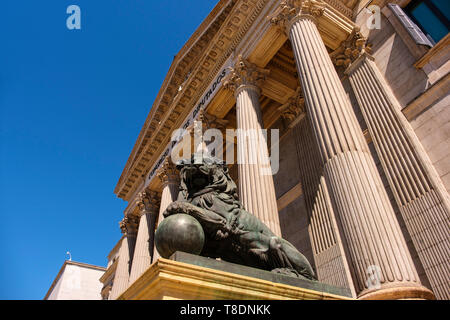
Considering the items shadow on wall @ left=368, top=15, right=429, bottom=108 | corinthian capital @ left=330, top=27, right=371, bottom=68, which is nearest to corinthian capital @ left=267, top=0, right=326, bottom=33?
corinthian capital @ left=330, top=27, right=371, bottom=68

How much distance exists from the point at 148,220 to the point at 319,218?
13507mm

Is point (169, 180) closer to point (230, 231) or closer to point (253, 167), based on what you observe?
point (253, 167)

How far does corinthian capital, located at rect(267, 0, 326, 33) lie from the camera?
34.3ft

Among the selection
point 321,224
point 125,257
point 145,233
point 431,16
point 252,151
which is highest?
point 431,16

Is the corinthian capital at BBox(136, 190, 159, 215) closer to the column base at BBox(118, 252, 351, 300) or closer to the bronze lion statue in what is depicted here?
the bronze lion statue

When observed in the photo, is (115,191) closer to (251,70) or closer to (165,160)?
(165,160)

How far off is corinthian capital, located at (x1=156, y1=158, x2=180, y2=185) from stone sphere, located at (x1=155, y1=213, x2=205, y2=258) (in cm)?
1529

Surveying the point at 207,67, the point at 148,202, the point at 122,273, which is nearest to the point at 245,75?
the point at 207,67

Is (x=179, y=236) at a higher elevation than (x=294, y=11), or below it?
below

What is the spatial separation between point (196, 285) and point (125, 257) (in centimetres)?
2230

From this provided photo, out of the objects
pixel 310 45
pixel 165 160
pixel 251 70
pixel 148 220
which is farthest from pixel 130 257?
pixel 310 45

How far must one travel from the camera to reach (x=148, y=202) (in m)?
21.6

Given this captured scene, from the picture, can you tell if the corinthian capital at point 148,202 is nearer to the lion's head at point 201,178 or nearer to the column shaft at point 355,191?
A: the column shaft at point 355,191

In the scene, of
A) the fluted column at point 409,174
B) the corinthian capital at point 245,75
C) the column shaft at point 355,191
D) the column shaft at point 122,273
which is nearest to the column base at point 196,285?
the column shaft at point 355,191
